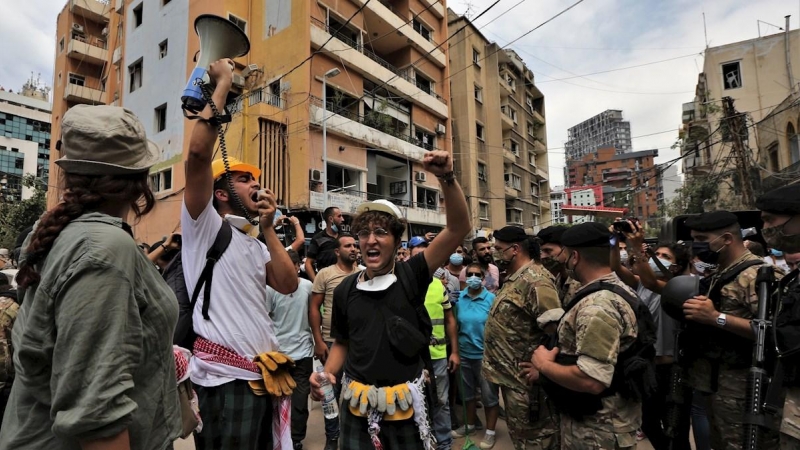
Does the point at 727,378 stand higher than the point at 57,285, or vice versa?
the point at 57,285

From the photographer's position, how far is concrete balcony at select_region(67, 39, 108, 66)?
Answer: 2545cm

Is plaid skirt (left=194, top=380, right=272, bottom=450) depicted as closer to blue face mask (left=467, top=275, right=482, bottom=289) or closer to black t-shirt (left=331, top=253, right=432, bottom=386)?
black t-shirt (left=331, top=253, right=432, bottom=386)

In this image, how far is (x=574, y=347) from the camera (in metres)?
2.56

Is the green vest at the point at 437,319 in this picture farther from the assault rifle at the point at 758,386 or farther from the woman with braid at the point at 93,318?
the woman with braid at the point at 93,318

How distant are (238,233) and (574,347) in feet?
6.88

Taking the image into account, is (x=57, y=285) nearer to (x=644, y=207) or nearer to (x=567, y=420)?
(x=567, y=420)

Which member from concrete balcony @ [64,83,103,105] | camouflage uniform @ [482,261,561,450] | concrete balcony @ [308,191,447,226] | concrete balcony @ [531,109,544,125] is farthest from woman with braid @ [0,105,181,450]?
concrete balcony @ [531,109,544,125]

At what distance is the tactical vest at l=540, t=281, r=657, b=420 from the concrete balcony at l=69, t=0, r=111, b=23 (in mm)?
34362

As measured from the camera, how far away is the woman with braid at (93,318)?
1110mm

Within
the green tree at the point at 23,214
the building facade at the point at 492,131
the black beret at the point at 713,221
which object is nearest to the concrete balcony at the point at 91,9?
the green tree at the point at 23,214

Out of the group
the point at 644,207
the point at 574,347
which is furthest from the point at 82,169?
the point at 644,207

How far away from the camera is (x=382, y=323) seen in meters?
2.41

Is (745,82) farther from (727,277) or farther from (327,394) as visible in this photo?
(327,394)

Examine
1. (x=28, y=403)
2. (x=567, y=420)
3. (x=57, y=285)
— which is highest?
(x=57, y=285)
